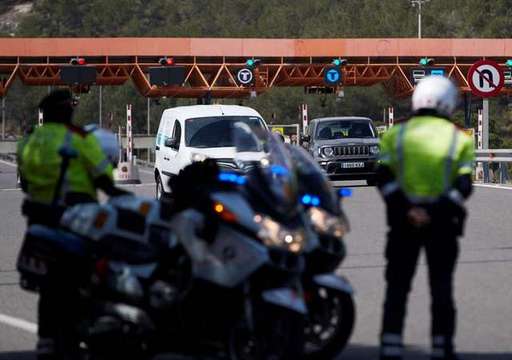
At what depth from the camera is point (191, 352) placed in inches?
330

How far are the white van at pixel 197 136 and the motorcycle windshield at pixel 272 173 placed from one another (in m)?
17.2

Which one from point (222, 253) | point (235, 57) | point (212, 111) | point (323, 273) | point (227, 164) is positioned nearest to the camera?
point (222, 253)

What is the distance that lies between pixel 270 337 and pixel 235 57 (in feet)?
229

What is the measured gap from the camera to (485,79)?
33500 mm

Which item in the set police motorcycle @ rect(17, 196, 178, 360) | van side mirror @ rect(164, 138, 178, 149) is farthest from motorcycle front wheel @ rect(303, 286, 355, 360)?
van side mirror @ rect(164, 138, 178, 149)

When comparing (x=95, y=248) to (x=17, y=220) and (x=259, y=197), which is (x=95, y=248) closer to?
(x=259, y=197)

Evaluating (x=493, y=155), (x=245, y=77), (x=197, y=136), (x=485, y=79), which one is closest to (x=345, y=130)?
(x=485, y=79)

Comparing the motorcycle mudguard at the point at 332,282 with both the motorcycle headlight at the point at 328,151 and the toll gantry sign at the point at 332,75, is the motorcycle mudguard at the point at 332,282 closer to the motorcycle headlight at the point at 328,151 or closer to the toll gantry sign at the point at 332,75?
the motorcycle headlight at the point at 328,151

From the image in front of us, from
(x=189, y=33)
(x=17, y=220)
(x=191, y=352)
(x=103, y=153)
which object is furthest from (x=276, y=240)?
(x=189, y=33)

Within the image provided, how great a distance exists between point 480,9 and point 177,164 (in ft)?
331

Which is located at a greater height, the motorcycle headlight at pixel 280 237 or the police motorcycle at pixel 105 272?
the motorcycle headlight at pixel 280 237

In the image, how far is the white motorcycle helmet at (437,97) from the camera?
8.60m

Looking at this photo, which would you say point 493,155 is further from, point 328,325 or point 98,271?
point 98,271

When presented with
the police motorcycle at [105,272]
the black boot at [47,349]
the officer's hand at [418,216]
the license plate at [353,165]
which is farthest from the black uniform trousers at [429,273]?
the license plate at [353,165]
